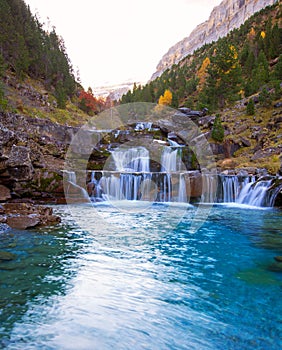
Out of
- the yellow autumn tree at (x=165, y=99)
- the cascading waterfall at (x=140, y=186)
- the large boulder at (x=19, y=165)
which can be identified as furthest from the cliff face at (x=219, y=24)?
the large boulder at (x=19, y=165)

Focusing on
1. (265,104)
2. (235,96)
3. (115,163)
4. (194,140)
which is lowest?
(115,163)

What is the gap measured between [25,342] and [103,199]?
15.9 metres

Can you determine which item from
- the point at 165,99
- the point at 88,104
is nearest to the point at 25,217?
the point at 88,104

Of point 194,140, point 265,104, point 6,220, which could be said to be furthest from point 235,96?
point 6,220

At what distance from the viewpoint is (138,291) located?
538 cm

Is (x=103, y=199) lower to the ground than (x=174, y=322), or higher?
higher

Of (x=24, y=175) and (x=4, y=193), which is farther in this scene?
(x=24, y=175)

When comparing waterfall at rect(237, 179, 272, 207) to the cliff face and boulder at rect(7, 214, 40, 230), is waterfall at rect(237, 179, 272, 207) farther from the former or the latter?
the cliff face

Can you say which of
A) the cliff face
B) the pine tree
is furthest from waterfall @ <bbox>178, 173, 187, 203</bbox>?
the cliff face

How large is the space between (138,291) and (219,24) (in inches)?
6318

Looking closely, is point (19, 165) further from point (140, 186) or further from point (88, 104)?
point (88, 104)

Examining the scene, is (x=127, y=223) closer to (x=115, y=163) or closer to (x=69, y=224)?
(x=69, y=224)

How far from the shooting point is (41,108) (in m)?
39.2

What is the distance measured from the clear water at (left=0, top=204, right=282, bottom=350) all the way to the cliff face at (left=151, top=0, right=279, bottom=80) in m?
115
